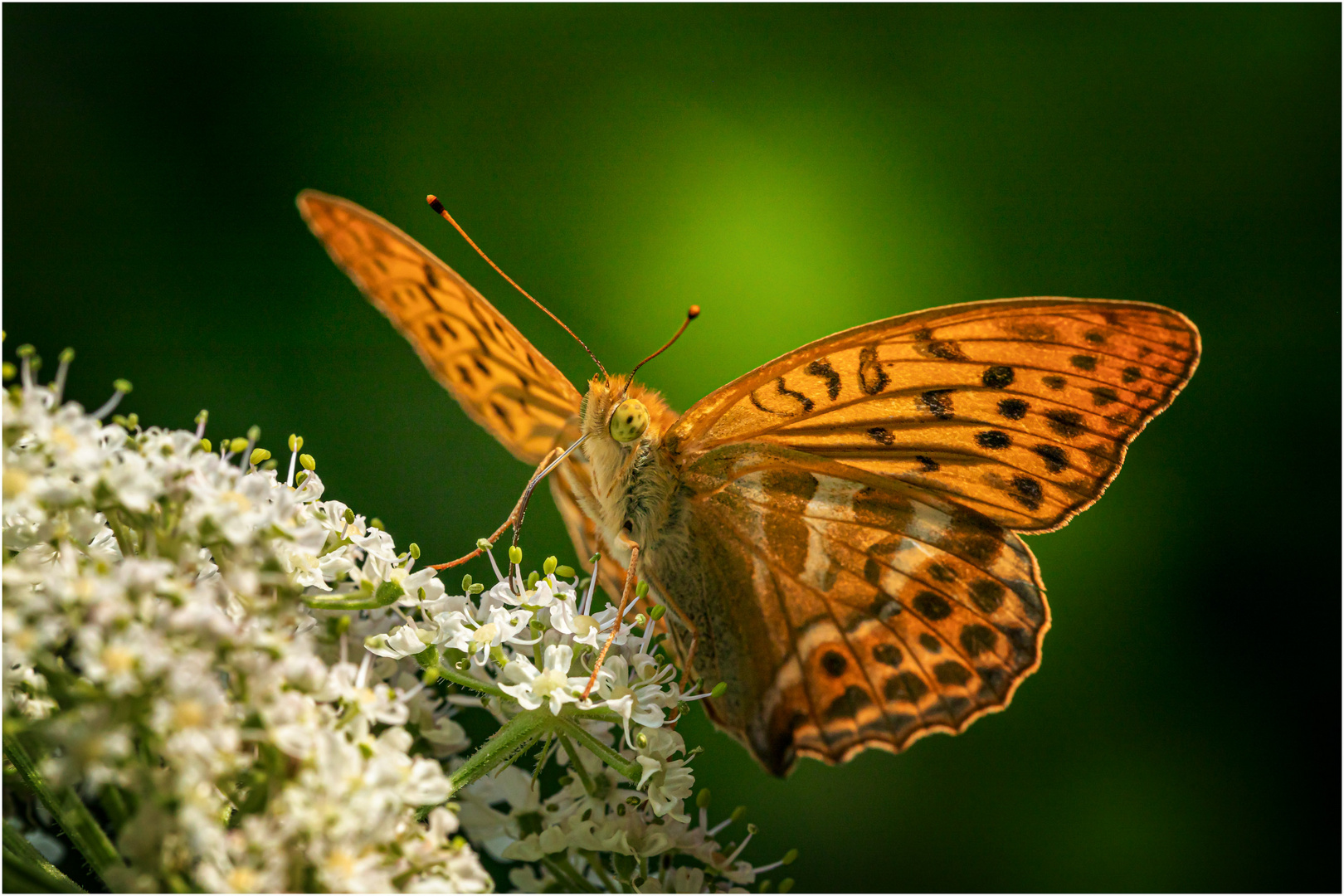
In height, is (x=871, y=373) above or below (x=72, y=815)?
above

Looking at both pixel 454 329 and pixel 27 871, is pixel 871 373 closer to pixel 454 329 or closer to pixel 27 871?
pixel 454 329

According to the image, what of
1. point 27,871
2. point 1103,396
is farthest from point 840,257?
point 27,871

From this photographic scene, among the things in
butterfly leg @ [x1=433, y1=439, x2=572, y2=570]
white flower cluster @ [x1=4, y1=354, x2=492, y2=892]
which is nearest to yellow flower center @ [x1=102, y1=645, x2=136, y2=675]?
white flower cluster @ [x1=4, y1=354, x2=492, y2=892]

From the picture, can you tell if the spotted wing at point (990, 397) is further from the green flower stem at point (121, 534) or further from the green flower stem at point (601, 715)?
the green flower stem at point (121, 534)

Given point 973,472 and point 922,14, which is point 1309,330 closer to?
point 922,14

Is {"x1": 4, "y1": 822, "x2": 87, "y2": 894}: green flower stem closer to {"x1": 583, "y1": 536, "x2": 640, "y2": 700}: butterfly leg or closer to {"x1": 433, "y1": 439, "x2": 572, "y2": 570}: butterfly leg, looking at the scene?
{"x1": 583, "y1": 536, "x2": 640, "y2": 700}: butterfly leg
